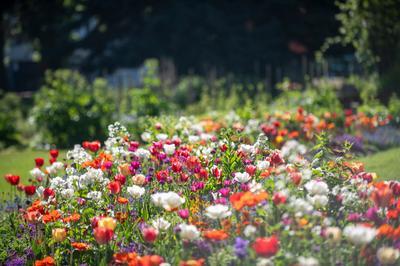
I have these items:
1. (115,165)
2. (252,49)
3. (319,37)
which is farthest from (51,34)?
(115,165)

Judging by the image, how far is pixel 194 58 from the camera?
2175cm

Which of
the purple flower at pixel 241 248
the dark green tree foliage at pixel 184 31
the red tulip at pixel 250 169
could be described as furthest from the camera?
the dark green tree foliage at pixel 184 31

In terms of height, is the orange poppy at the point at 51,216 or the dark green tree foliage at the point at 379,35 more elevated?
the dark green tree foliage at the point at 379,35

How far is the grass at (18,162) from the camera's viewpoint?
864 centimetres

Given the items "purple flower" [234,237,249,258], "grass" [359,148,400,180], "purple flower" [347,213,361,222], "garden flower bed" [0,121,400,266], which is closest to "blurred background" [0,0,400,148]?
"grass" [359,148,400,180]

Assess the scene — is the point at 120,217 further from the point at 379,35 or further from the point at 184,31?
the point at 184,31

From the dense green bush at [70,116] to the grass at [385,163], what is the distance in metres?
5.62

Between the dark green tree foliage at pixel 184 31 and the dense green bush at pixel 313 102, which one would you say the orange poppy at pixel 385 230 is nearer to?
the dense green bush at pixel 313 102

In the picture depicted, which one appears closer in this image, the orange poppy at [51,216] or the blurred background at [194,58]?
the orange poppy at [51,216]

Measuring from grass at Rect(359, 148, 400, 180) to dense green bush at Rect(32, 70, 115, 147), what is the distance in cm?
562

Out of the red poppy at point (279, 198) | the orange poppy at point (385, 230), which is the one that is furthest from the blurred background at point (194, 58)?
the red poppy at point (279, 198)

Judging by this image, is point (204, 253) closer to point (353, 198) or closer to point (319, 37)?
point (353, 198)

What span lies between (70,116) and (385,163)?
21.8ft

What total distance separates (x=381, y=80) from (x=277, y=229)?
10.0 m
